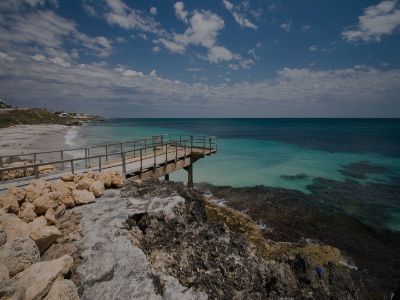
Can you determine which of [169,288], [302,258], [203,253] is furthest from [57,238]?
[302,258]

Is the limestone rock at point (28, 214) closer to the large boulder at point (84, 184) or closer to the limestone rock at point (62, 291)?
the large boulder at point (84, 184)

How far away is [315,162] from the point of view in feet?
111

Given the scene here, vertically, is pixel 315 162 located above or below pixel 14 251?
below

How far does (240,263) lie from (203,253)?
113cm

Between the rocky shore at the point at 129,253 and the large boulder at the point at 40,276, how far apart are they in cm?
2

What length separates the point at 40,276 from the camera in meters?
4.38

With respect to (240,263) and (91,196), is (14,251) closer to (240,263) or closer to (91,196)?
(91,196)

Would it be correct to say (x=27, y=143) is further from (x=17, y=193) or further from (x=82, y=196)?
(x=82, y=196)

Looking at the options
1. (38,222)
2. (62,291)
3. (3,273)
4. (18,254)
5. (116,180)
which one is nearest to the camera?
(3,273)

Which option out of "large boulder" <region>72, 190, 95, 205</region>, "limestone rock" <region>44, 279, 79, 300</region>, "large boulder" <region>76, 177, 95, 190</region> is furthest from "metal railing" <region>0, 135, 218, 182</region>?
"limestone rock" <region>44, 279, 79, 300</region>

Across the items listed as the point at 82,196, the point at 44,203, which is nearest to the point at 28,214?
the point at 44,203

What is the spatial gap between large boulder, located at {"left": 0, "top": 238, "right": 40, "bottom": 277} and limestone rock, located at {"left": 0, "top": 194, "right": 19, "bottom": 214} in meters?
2.23

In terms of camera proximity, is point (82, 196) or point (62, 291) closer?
point (62, 291)

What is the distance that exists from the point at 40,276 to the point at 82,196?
13.2 ft
